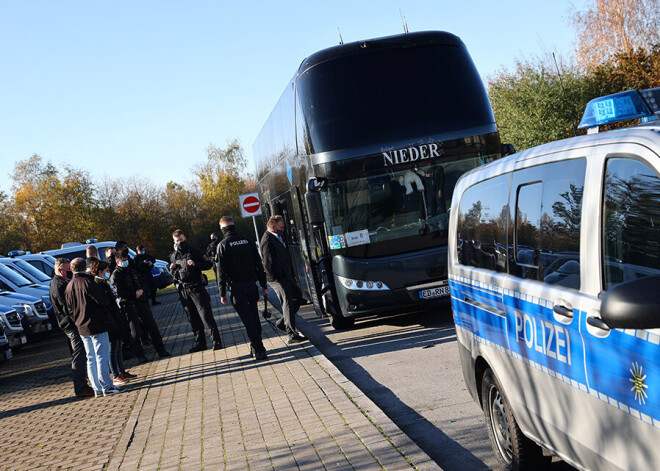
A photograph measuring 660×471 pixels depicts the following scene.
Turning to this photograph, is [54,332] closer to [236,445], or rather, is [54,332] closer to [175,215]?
[236,445]

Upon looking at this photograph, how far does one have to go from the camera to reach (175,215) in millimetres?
62531

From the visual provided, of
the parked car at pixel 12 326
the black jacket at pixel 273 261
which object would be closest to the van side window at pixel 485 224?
the black jacket at pixel 273 261

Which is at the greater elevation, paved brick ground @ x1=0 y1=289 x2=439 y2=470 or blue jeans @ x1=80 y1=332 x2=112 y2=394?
blue jeans @ x1=80 y1=332 x2=112 y2=394

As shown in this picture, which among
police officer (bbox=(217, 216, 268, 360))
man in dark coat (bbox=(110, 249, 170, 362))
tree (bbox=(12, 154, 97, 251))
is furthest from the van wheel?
tree (bbox=(12, 154, 97, 251))

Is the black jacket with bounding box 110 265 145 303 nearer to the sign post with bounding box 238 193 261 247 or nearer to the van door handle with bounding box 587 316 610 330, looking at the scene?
the sign post with bounding box 238 193 261 247

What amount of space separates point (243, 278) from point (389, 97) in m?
3.49

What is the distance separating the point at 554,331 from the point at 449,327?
7.95 m

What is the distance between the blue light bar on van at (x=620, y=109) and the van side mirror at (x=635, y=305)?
6.82ft

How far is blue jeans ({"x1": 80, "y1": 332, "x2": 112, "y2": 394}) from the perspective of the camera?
401 inches

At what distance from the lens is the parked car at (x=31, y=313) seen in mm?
18562

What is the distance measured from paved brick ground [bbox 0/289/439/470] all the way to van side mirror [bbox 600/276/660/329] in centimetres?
286

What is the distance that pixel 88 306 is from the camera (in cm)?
1005

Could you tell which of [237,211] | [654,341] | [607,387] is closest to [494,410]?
[607,387]

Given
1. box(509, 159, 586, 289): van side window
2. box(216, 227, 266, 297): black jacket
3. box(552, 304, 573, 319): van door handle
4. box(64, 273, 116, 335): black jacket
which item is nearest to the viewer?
box(552, 304, 573, 319): van door handle
